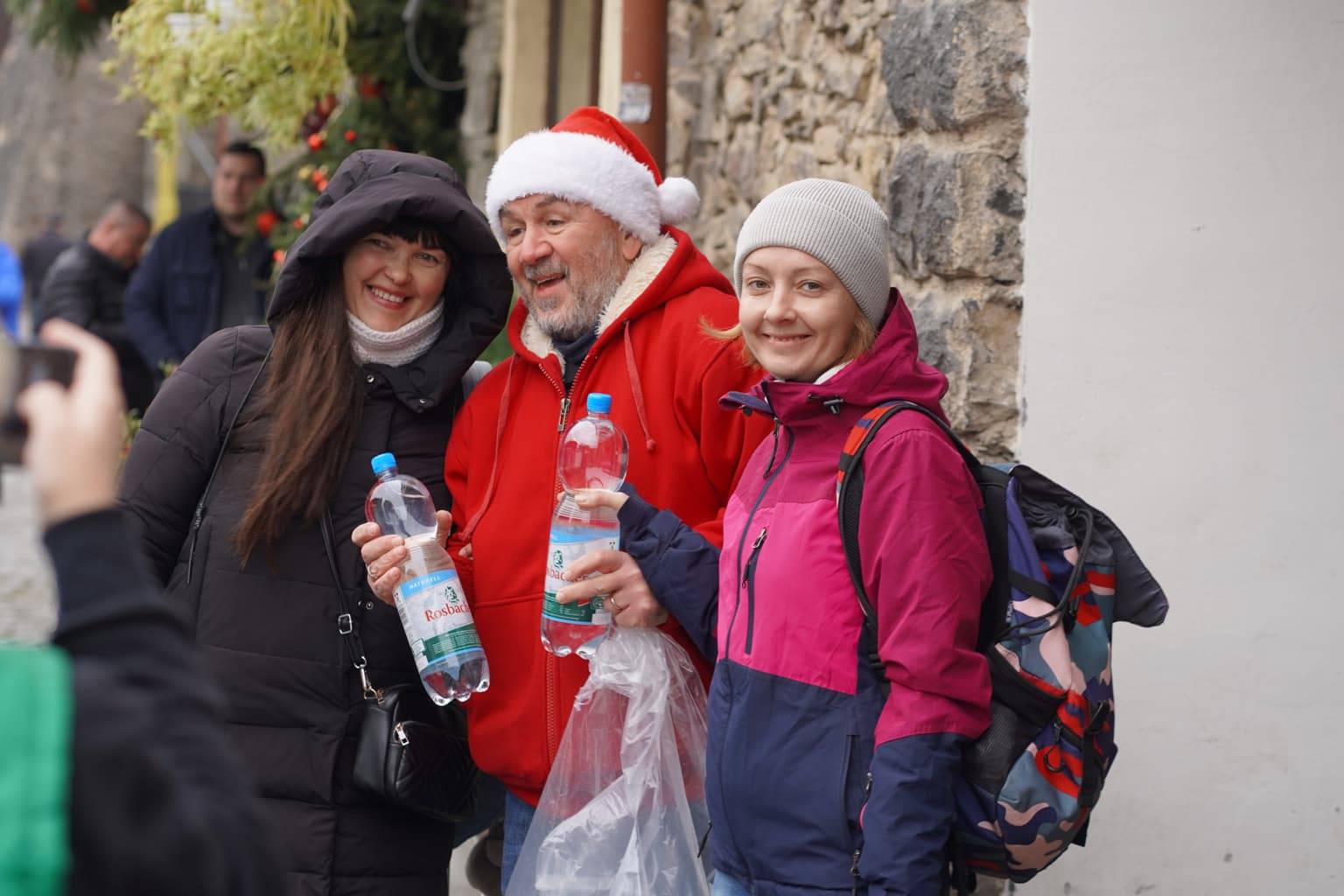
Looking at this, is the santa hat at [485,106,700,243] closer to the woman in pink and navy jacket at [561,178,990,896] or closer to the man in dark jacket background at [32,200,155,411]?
the woman in pink and navy jacket at [561,178,990,896]

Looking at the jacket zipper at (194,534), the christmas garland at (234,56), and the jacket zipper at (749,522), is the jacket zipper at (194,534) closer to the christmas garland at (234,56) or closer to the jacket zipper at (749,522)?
the jacket zipper at (749,522)

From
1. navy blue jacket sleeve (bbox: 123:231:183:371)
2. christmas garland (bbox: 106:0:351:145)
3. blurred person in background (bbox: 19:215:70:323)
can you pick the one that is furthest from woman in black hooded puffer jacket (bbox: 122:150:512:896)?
blurred person in background (bbox: 19:215:70:323)

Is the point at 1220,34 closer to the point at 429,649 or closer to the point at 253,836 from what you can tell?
the point at 429,649

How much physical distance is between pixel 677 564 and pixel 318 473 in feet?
2.35

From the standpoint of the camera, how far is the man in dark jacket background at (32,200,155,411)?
299 inches

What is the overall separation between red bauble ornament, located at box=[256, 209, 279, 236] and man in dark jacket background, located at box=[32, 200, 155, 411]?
1.08 metres

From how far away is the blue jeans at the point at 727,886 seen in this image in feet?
7.84

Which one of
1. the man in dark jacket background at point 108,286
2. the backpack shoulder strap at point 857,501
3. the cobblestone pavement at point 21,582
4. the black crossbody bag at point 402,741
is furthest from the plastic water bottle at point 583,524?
the man in dark jacket background at point 108,286

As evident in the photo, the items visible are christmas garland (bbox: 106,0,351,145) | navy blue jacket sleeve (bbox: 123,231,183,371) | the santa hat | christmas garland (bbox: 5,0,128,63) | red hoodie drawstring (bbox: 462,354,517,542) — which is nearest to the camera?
red hoodie drawstring (bbox: 462,354,517,542)

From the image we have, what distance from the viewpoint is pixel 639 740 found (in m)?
2.60

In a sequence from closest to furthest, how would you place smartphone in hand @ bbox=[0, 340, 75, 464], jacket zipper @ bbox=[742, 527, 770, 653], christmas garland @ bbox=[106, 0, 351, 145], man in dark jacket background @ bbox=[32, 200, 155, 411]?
1. smartphone in hand @ bbox=[0, 340, 75, 464]
2. jacket zipper @ bbox=[742, 527, 770, 653]
3. christmas garland @ bbox=[106, 0, 351, 145]
4. man in dark jacket background @ bbox=[32, 200, 155, 411]

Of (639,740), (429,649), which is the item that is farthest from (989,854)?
(429,649)

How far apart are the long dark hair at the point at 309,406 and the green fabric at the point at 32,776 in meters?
1.71

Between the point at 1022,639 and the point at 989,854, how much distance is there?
0.32m
